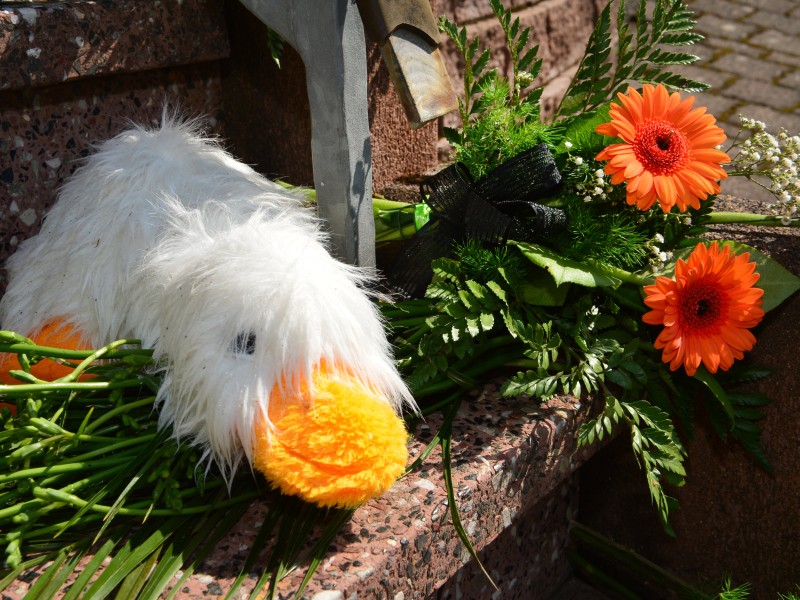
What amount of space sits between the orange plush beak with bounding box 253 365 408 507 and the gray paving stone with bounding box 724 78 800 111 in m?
3.52

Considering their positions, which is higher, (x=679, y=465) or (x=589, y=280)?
(x=589, y=280)

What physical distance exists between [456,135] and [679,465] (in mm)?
794

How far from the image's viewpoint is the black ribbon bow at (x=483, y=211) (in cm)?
149

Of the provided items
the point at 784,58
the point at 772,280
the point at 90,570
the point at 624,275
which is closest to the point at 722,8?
the point at 784,58

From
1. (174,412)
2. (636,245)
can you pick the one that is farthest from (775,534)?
(174,412)

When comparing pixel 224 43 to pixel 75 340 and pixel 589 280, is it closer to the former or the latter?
pixel 75 340

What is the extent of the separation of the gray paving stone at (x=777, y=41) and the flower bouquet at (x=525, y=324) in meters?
3.07

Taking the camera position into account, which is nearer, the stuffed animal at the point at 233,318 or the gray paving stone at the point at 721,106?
the stuffed animal at the point at 233,318

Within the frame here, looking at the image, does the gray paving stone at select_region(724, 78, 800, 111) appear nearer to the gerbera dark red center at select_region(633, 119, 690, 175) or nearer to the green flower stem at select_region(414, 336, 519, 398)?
the gerbera dark red center at select_region(633, 119, 690, 175)

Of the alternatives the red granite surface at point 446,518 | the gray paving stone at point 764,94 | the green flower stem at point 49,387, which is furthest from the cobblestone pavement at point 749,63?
the green flower stem at point 49,387

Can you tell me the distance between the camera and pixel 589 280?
56.3 inches

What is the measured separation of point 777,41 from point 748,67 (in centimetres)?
39

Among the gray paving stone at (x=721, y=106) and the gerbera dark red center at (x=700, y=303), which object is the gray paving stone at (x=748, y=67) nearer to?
the gray paving stone at (x=721, y=106)

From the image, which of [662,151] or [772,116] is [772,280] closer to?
[662,151]
